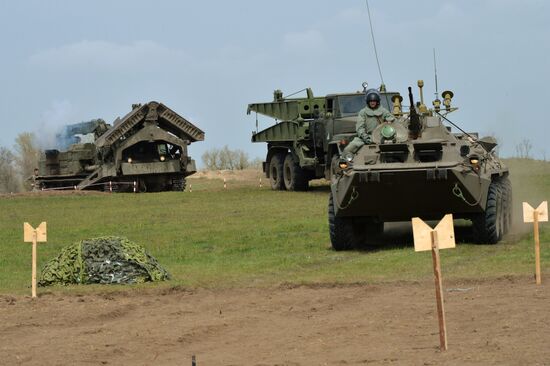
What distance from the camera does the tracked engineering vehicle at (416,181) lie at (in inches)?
712

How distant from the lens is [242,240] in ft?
71.6

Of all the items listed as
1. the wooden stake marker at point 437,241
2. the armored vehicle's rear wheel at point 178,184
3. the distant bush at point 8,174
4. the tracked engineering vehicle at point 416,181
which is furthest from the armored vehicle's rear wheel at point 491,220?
the distant bush at point 8,174

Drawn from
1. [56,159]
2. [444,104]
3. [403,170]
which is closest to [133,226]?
[444,104]

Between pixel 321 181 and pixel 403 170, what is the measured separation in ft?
79.2

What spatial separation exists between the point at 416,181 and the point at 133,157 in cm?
2620

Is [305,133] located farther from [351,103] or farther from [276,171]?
[351,103]

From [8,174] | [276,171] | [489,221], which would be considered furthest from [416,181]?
[8,174]

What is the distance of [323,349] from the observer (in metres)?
10.4

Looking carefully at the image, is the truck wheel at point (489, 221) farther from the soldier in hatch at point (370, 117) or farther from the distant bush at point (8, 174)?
the distant bush at point (8, 174)

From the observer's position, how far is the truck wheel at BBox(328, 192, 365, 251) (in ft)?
63.4

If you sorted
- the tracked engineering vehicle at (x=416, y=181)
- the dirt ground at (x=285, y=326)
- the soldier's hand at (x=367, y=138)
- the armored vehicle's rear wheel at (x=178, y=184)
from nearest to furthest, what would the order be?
the dirt ground at (x=285, y=326) < the tracked engineering vehicle at (x=416, y=181) < the soldier's hand at (x=367, y=138) < the armored vehicle's rear wheel at (x=178, y=184)

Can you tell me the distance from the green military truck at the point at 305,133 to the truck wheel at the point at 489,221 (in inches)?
434

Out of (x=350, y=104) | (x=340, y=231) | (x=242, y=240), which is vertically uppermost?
(x=350, y=104)

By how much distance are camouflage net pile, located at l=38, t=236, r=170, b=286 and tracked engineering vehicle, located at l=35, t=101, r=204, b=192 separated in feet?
83.9
